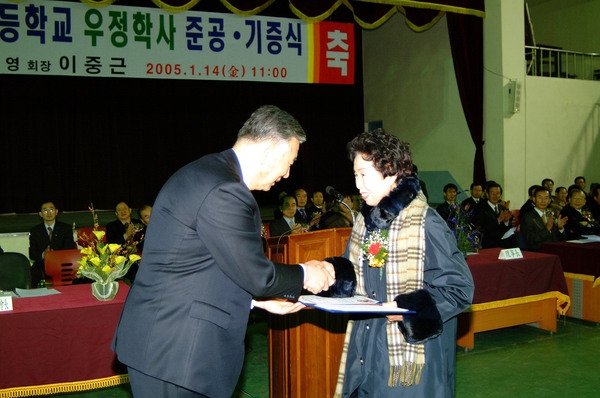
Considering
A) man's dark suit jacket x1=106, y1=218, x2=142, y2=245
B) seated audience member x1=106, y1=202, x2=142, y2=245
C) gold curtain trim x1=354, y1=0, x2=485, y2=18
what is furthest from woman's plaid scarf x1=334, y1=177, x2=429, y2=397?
gold curtain trim x1=354, y1=0, x2=485, y2=18

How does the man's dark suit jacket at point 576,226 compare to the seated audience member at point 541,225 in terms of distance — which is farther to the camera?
the man's dark suit jacket at point 576,226

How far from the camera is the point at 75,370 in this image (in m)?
3.06

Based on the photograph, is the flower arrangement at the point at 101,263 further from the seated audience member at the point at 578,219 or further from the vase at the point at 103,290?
the seated audience member at the point at 578,219

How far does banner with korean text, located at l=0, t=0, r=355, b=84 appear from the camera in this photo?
7.00 metres

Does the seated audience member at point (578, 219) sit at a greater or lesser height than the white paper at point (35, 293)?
greater

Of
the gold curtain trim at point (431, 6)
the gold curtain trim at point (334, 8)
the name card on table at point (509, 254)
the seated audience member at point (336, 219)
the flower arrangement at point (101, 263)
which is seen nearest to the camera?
the flower arrangement at point (101, 263)

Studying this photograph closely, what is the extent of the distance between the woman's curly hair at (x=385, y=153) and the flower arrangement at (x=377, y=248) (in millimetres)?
187

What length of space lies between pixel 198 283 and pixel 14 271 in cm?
305

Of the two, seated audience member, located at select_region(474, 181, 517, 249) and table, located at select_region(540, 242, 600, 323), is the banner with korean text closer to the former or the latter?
seated audience member, located at select_region(474, 181, 517, 249)

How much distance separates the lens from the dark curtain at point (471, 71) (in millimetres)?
9148

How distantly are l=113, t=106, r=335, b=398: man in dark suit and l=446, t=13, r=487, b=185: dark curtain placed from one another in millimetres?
7997

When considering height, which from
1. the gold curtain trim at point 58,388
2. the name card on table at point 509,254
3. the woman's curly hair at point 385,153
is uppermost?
the woman's curly hair at point 385,153

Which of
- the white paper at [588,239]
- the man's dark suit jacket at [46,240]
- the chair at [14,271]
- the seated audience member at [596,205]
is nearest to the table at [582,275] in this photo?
the white paper at [588,239]

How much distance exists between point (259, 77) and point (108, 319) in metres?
5.13
